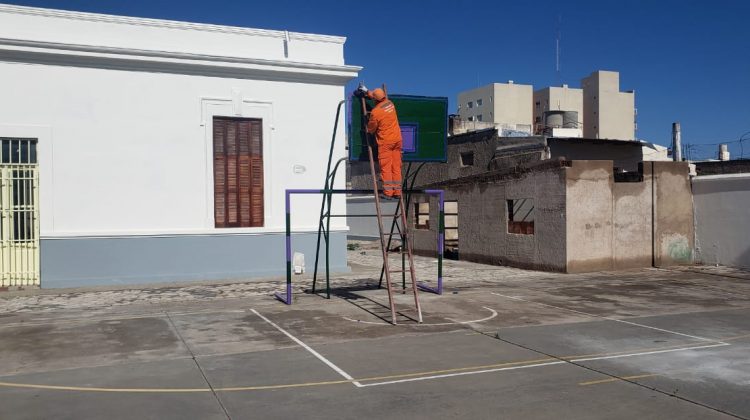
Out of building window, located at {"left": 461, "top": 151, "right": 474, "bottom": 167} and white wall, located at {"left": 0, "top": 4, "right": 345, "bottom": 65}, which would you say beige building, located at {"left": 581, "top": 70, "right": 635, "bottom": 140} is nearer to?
building window, located at {"left": 461, "top": 151, "right": 474, "bottom": 167}

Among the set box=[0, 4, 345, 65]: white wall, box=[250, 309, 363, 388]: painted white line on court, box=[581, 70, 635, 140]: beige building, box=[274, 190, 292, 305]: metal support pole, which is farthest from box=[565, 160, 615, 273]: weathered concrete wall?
box=[581, 70, 635, 140]: beige building

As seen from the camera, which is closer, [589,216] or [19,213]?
[19,213]

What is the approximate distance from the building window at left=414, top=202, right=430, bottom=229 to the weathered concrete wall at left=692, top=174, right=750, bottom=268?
10139 millimetres

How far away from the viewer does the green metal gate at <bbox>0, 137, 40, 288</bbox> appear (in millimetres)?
15430

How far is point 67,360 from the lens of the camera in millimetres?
8414

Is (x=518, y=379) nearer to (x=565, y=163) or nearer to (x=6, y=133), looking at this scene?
(x=565, y=163)

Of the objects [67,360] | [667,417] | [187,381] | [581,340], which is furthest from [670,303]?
[67,360]

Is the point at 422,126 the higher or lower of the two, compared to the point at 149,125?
lower

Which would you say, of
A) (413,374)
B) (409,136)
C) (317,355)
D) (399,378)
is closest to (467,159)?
(409,136)

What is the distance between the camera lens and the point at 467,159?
28469mm

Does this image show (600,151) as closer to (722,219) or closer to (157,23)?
(722,219)

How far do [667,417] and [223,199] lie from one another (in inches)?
534

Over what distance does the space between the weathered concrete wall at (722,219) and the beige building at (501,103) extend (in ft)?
184

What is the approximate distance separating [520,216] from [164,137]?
479 inches
